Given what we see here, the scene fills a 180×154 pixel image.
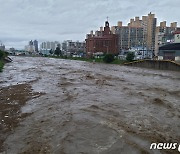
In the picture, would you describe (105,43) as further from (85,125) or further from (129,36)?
(85,125)

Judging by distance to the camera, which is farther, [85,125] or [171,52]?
[171,52]

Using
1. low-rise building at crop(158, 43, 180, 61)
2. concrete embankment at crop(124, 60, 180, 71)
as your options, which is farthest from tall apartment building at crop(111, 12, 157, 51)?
concrete embankment at crop(124, 60, 180, 71)

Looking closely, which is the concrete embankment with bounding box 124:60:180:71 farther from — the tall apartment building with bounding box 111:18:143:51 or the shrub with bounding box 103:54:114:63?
the tall apartment building with bounding box 111:18:143:51

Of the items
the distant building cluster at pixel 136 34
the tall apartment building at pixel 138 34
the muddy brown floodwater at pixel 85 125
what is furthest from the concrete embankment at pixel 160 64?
the tall apartment building at pixel 138 34

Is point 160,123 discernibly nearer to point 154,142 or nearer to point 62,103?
point 154,142

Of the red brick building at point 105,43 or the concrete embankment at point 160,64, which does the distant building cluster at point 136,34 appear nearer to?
the red brick building at point 105,43

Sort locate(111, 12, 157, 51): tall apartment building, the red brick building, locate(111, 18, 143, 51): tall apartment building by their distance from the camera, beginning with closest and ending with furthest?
the red brick building → locate(111, 12, 157, 51): tall apartment building → locate(111, 18, 143, 51): tall apartment building

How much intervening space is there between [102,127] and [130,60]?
162 ft

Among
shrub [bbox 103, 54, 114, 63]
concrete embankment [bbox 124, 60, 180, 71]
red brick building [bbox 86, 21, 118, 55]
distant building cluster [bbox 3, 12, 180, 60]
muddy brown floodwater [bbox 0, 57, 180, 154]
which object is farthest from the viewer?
red brick building [bbox 86, 21, 118, 55]

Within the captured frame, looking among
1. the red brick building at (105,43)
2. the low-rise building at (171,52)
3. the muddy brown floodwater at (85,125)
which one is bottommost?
the muddy brown floodwater at (85,125)

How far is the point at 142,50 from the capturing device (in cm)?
7881

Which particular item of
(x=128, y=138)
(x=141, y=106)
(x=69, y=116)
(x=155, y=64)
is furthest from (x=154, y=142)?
(x=155, y=64)

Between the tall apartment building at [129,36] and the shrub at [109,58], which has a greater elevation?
the tall apartment building at [129,36]

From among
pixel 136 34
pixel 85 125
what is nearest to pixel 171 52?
pixel 85 125
